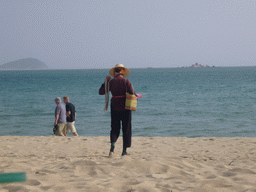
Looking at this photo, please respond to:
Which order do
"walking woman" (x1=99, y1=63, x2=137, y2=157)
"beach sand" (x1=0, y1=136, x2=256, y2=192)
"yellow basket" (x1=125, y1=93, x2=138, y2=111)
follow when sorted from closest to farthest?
"beach sand" (x1=0, y1=136, x2=256, y2=192) < "yellow basket" (x1=125, y1=93, x2=138, y2=111) < "walking woman" (x1=99, y1=63, x2=137, y2=157)

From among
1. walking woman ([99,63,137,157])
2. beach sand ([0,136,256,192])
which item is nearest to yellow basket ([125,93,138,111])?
walking woman ([99,63,137,157])

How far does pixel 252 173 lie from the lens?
4359mm

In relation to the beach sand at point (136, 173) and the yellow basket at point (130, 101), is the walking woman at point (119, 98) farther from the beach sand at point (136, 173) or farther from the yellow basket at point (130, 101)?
the beach sand at point (136, 173)

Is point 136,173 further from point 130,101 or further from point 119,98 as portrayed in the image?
point 119,98

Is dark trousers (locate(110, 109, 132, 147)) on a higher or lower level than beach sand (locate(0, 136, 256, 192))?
higher

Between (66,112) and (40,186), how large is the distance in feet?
20.9

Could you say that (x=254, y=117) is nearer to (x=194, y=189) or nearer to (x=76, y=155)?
(x=76, y=155)

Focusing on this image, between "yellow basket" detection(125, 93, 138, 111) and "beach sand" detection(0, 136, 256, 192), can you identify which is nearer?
"beach sand" detection(0, 136, 256, 192)

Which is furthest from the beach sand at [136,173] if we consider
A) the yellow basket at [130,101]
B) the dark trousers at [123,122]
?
the yellow basket at [130,101]

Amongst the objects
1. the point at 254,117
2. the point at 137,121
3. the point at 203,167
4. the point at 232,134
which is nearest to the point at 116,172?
the point at 203,167

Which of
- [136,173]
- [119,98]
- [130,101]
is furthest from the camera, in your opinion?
[119,98]

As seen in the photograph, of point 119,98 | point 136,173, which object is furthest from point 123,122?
point 136,173

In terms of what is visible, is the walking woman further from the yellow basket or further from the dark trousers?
the yellow basket

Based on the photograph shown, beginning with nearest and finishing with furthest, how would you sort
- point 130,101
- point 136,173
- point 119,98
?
Result: 1. point 136,173
2. point 130,101
3. point 119,98
